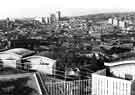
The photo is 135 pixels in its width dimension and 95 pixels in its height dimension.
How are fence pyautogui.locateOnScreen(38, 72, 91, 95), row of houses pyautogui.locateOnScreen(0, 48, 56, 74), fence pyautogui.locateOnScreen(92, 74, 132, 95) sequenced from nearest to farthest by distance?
fence pyautogui.locateOnScreen(92, 74, 132, 95) → fence pyautogui.locateOnScreen(38, 72, 91, 95) → row of houses pyautogui.locateOnScreen(0, 48, 56, 74)

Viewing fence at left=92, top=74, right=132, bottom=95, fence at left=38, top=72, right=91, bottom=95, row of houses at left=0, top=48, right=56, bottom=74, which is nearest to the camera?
fence at left=92, top=74, right=132, bottom=95

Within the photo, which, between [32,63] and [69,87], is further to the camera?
[32,63]

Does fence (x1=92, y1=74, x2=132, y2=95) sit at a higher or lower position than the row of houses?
higher

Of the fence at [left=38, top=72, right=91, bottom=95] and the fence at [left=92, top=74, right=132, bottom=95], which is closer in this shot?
the fence at [left=92, top=74, right=132, bottom=95]

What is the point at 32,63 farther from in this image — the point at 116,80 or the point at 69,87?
the point at 116,80

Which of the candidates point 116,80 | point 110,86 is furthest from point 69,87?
point 116,80

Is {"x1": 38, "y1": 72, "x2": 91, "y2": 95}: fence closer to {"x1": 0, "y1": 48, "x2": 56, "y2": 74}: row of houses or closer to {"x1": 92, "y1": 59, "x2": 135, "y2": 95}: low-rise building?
{"x1": 92, "y1": 59, "x2": 135, "y2": 95}: low-rise building

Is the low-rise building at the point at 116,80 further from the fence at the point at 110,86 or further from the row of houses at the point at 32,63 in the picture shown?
the row of houses at the point at 32,63

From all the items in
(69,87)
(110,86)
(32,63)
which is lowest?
(32,63)

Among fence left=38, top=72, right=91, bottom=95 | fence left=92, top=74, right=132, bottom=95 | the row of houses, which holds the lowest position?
the row of houses

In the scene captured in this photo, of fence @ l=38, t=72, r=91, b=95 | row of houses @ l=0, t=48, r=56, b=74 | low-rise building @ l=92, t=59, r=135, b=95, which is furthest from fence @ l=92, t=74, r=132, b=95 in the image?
row of houses @ l=0, t=48, r=56, b=74
